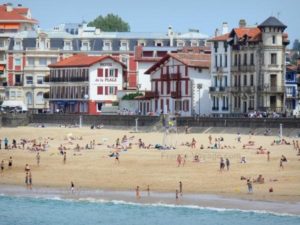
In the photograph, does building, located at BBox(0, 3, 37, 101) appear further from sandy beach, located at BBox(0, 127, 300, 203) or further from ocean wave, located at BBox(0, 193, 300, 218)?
ocean wave, located at BBox(0, 193, 300, 218)

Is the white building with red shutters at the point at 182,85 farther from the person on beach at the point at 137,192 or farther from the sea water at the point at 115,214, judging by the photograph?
the sea water at the point at 115,214

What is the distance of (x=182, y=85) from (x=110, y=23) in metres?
74.8

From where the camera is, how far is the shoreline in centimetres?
5647

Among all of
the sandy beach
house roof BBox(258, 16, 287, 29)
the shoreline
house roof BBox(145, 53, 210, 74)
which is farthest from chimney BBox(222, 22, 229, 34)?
the shoreline

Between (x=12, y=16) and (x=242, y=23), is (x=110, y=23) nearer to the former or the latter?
(x=12, y=16)

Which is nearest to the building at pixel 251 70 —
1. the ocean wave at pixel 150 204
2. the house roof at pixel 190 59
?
the house roof at pixel 190 59

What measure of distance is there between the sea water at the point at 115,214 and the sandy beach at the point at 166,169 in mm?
3800

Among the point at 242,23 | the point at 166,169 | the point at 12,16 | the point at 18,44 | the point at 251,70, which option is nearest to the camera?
the point at 166,169

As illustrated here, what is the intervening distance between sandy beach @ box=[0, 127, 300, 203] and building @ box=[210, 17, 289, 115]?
34.7ft

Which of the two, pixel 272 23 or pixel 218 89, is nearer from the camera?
pixel 272 23

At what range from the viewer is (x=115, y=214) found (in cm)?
5800

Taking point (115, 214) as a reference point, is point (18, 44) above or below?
above

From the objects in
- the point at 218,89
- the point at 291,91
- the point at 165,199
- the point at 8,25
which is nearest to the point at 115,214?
the point at 165,199

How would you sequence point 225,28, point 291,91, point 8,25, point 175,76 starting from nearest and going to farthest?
point 291,91 → point 175,76 → point 225,28 → point 8,25
